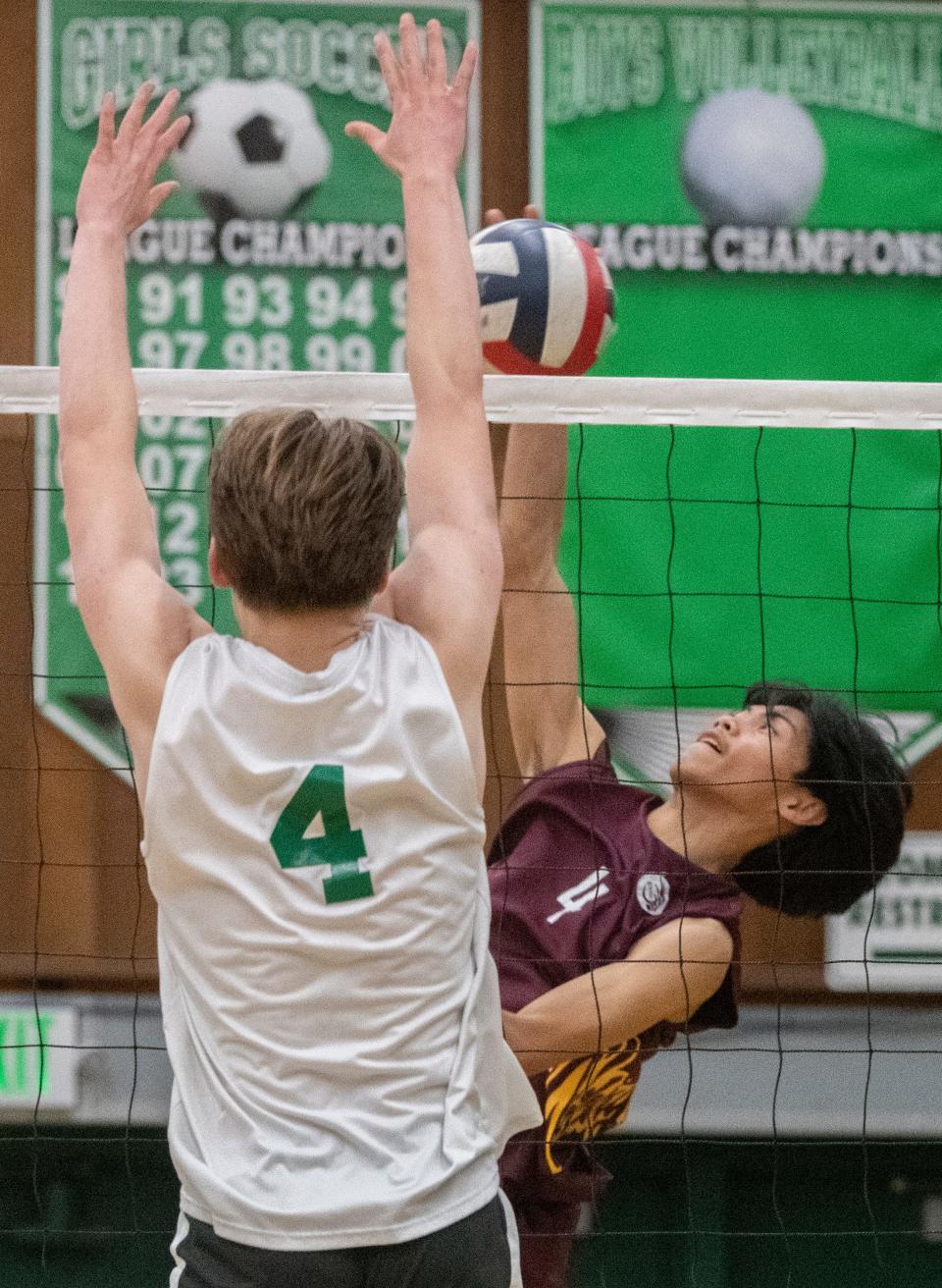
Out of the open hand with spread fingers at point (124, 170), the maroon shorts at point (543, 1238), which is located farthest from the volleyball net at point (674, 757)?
the open hand with spread fingers at point (124, 170)

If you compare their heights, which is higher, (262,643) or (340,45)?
(340,45)

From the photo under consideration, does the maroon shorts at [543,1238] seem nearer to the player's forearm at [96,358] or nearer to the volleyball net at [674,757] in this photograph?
the player's forearm at [96,358]

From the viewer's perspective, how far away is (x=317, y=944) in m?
1.55

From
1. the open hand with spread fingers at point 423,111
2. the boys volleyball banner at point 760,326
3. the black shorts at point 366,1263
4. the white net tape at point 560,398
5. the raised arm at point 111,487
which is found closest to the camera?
the black shorts at point 366,1263

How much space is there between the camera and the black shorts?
1524 mm

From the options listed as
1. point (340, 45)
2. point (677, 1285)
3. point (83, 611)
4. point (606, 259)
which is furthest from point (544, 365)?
point (677, 1285)

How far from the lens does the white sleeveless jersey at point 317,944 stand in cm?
154

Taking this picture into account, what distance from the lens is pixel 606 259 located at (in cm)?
527

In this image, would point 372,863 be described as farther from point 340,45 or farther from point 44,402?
point 340,45

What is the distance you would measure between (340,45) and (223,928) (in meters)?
4.31

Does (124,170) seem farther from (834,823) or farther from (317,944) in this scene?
(834,823)

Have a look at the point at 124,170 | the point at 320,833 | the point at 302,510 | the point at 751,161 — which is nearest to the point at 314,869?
the point at 320,833

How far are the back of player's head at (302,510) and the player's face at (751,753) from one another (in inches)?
73.0

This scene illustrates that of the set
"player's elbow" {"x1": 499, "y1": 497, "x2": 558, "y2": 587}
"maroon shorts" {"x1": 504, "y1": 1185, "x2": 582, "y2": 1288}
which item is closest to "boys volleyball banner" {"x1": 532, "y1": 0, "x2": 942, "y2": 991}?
"player's elbow" {"x1": 499, "y1": 497, "x2": 558, "y2": 587}
